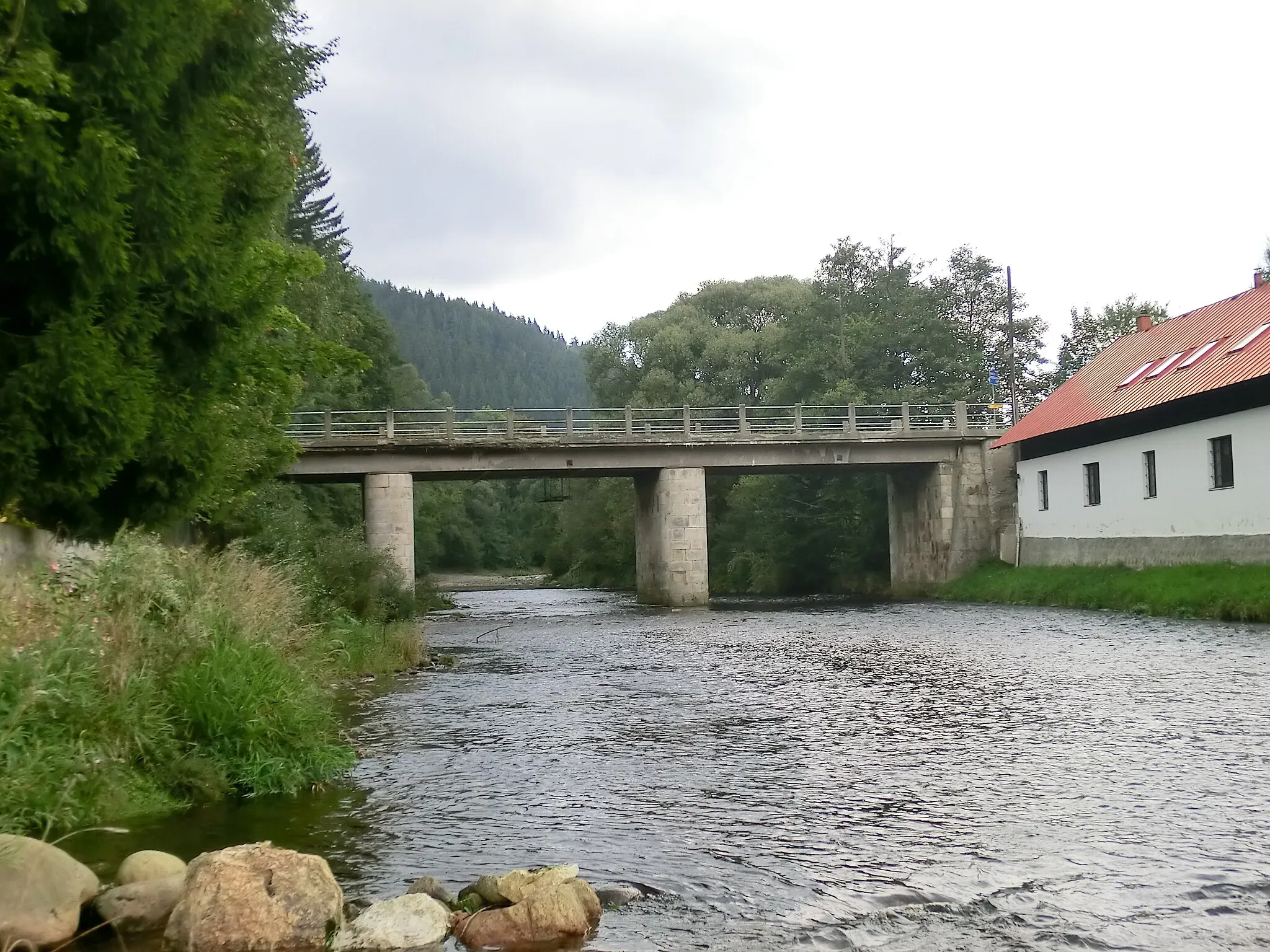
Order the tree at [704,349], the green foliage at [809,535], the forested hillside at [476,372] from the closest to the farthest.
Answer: the green foliage at [809,535] → the tree at [704,349] → the forested hillside at [476,372]

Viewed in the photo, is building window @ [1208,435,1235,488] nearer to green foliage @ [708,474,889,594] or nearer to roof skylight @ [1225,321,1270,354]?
roof skylight @ [1225,321,1270,354]

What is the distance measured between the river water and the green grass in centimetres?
631

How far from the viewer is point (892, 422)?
4569 cm

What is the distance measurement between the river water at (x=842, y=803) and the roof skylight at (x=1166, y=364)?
53.5 feet

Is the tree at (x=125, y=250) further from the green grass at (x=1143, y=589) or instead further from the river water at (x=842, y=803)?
the green grass at (x=1143, y=589)

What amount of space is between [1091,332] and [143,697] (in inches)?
2236

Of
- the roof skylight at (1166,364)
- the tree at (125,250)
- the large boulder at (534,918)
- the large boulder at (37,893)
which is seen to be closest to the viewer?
the large boulder at (37,893)

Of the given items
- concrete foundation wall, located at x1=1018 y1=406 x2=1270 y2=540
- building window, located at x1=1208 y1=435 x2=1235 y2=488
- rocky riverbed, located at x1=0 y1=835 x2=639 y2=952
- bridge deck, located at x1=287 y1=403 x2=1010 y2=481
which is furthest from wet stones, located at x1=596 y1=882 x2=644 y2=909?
bridge deck, located at x1=287 y1=403 x2=1010 y2=481

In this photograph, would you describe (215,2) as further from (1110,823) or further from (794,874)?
(1110,823)

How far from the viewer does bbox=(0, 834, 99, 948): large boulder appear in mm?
5891

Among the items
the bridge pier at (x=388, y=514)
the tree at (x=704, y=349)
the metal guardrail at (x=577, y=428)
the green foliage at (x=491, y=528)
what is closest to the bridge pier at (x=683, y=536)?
the metal guardrail at (x=577, y=428)

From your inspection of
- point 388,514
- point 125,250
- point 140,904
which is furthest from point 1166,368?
point 140,904

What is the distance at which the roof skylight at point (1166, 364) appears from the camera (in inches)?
1282

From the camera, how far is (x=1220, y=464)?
28.0 metres
